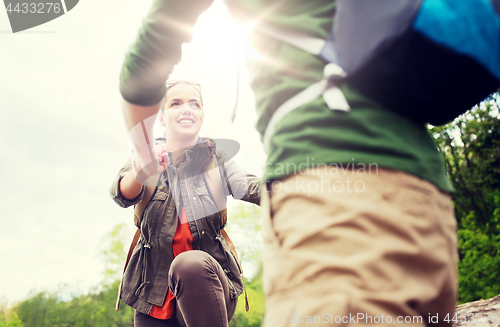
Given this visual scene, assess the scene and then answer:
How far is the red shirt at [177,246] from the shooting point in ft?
7.00

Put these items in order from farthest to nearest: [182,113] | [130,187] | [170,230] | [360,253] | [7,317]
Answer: [7,317]
[182,113]
[170,230]
[130,187]
[360,253]

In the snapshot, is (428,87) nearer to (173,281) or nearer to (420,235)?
(420,235)

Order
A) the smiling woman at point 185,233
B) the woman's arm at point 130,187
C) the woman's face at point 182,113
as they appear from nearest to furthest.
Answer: the smiling woman at point 185,233 < the woman's arm at point 130,187 < the woman's face at point 182,113

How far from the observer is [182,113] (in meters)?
2.65

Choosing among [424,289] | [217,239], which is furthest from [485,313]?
[424,289]

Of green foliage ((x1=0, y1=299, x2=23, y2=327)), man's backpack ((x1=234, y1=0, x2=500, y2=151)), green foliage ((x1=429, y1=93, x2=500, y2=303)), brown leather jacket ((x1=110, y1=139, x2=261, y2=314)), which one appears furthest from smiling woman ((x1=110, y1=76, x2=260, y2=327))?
green foliage ((x1=0, y1=299, x2=23, y2=327))

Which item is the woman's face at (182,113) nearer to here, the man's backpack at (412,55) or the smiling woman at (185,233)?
the smiling woman at (185,233)

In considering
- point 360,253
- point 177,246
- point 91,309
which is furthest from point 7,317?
point 360,253

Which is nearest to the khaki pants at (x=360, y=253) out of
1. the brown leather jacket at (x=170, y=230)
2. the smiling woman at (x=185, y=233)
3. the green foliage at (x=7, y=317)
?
the smiling woman at (x=185, y=233)

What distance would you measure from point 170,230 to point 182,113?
948 millimetres

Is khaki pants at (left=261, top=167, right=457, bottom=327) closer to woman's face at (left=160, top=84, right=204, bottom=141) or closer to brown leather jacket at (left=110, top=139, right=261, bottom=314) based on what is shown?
brown leather jacket at (left=110, top=139, right=261, bottom=314)

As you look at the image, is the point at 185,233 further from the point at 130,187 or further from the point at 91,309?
the point at 91,309

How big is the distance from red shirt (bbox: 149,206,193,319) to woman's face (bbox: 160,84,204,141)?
0.64 meters

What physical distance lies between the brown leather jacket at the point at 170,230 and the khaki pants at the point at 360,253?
59.1 inches
